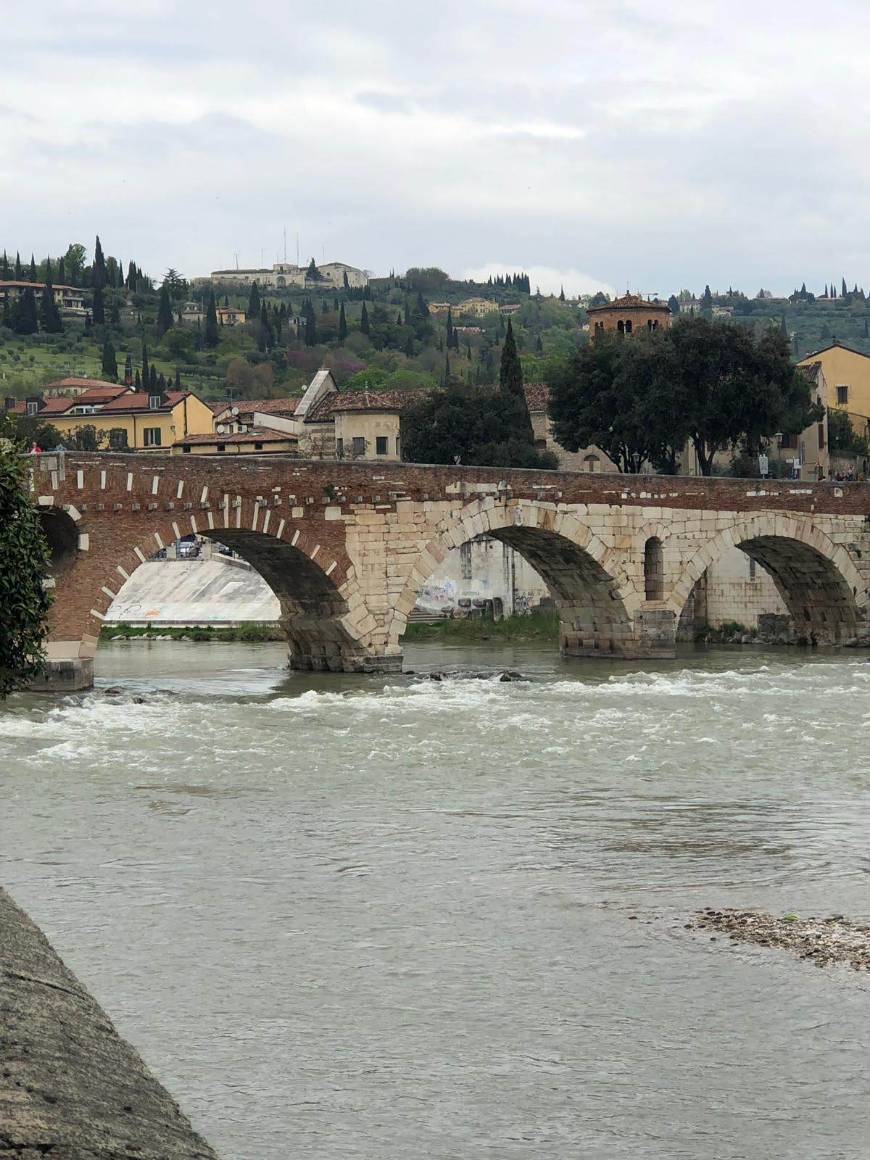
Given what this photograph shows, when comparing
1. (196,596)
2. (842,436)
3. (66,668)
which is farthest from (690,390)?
(66,668)

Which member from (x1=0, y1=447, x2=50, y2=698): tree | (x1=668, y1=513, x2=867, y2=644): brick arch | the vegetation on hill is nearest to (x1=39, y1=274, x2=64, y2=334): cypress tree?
the vegetation on hill

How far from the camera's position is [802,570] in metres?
48.3

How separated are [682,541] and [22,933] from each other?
3406cm

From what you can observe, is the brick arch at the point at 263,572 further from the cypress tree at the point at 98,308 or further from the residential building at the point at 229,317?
the residential building at the point at 229,317

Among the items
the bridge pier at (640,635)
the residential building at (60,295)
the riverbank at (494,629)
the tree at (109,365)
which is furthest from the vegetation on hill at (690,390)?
the residential building at (60,295)

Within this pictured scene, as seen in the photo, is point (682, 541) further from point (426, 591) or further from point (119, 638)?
point (119, 638)

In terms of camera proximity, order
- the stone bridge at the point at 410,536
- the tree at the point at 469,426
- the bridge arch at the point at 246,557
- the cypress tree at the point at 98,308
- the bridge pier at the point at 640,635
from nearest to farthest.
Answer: the bridge arch at the point at 246,557
the stone bridge at the point at 410,536
the bridge pier at the point at 640,635
the tree at the point at 469,426
the cypress tree at the point at 98,308

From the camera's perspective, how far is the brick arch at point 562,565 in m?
→ 38.4

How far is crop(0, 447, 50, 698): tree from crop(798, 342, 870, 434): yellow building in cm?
7108

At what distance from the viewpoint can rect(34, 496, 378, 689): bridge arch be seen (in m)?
32.7

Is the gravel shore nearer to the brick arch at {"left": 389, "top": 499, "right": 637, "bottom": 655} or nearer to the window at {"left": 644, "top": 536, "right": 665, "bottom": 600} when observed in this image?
the brick arch at {"left": 389, "top": 499, "right": 637, "bottom": 655}

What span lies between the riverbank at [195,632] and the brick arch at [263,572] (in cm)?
1176

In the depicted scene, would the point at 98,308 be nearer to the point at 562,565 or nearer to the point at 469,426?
the point at 469,426

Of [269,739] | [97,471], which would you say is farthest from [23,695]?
[269,739]
